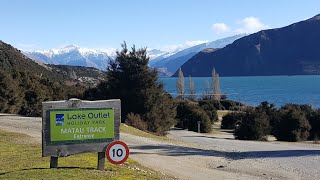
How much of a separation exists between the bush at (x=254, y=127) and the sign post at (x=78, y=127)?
30.0 meters

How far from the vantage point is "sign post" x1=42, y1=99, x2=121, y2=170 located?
10656mm

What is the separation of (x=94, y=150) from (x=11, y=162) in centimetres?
256

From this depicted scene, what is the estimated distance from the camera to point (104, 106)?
435 inches

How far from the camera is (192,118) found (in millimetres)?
52969

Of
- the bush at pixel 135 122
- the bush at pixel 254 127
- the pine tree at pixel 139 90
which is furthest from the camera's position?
the bush at pixel 254 127

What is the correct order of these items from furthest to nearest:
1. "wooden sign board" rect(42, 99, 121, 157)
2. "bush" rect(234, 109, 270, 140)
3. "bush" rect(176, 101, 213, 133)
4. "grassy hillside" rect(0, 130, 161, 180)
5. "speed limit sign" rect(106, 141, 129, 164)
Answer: "bush" rect(176, 101, 213, 133)
"bush" rect(234, 109, 270, 140)
"speed limit sign" rect(106, 141, 129, 164)
"wooden sign board" rect(42, 99, 121, 157)
"grassy hillside" rect(0, 130, 161, 180)

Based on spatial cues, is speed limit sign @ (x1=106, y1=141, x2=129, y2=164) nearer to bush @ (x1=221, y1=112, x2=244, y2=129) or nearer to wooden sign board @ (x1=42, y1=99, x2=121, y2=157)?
wooden sign board @ (x1=42, y1=99, x2=121, y2=157)

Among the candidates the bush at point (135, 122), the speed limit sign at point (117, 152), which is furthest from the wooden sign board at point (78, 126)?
the bush at point (135, 122)

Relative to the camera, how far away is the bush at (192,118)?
167 feet

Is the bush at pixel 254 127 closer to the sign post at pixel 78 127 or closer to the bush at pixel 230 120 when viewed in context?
the bush at pixel 230 120

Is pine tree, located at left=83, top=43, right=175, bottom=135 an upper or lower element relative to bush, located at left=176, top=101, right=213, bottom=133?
upper

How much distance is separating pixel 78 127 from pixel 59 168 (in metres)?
1.08

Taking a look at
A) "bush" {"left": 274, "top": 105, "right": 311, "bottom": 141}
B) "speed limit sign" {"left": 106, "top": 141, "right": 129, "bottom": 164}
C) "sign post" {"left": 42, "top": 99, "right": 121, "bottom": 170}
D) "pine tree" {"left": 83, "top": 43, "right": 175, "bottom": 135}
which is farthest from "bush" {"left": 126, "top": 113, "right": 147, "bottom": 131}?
"speed limit sign" {"left": 106, "top": 141, "right": 129, "bottom": 164}

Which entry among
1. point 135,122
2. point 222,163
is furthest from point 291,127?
point 222,163
